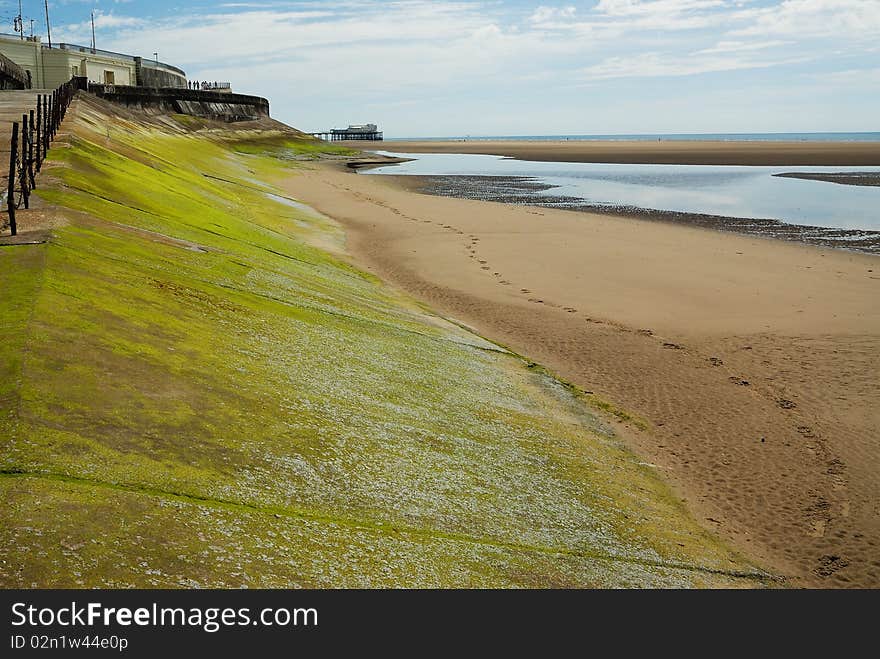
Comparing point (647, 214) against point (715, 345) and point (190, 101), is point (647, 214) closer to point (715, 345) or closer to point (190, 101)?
point (715, 345)

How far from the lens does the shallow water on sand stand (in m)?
36.0

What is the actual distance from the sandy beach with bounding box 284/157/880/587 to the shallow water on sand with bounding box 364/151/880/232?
27.9 ft

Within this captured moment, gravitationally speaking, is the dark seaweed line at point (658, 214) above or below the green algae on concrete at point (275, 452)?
above

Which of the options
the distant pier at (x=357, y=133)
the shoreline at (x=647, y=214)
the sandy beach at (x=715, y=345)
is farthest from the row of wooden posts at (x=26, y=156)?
the distant pier at (x=357, y=133)

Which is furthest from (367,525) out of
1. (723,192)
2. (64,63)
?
(64,63)

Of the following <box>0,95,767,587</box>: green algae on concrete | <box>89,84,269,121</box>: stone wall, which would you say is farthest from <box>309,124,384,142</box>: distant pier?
<box>0,95,767,587</box>: green algae on concrete

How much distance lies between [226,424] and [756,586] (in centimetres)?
491

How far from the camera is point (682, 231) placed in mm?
30062

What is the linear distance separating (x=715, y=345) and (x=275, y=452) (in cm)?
1053

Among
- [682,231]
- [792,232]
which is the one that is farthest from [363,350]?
[792,232]

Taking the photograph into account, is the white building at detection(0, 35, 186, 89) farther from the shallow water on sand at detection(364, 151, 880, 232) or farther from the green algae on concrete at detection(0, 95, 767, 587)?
the green algae on concrete at detection(0, 95, 767, 587)

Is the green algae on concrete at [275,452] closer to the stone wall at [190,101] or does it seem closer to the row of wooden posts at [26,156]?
the row of wooden posts at [26,156]

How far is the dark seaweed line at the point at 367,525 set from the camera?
5.42 meters

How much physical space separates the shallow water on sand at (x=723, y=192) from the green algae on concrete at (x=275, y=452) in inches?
1036
